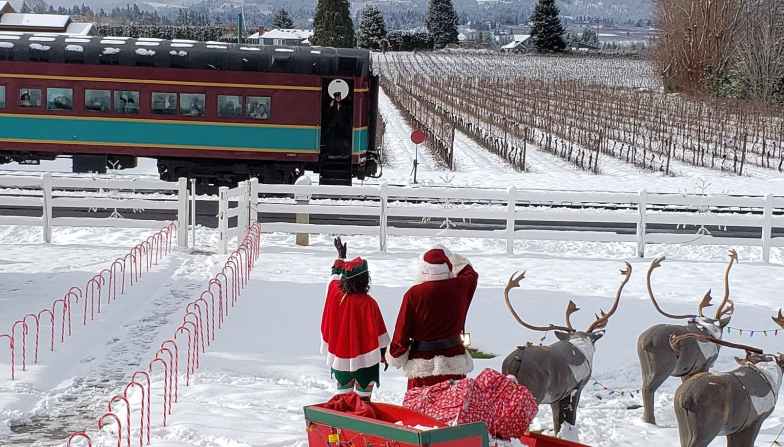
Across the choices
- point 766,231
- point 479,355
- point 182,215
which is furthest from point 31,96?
point 479,355

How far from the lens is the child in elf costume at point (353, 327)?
7.74m

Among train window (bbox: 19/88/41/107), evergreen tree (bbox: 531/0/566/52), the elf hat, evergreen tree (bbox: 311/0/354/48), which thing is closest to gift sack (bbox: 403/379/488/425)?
the elf hat

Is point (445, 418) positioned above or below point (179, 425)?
above

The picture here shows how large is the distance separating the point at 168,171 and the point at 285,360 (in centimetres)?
1308

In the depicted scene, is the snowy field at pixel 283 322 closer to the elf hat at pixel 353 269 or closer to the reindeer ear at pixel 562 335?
the reindeer ear at pixel 562 335

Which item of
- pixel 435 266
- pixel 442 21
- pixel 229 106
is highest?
pixel 442 21

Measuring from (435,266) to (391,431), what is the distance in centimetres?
164

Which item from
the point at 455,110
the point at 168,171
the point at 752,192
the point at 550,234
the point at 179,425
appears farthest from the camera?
the point at 455,110

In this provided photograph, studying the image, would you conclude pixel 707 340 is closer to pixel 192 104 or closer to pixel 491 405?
pixel 491 405

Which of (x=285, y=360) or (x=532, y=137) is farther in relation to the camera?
(x=532, y=137)

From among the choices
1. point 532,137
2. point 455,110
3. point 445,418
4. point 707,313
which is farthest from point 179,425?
point 455,110

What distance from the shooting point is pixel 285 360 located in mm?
10180

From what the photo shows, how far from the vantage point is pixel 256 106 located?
21.9 m

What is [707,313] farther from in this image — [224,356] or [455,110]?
Result: [455,110]
